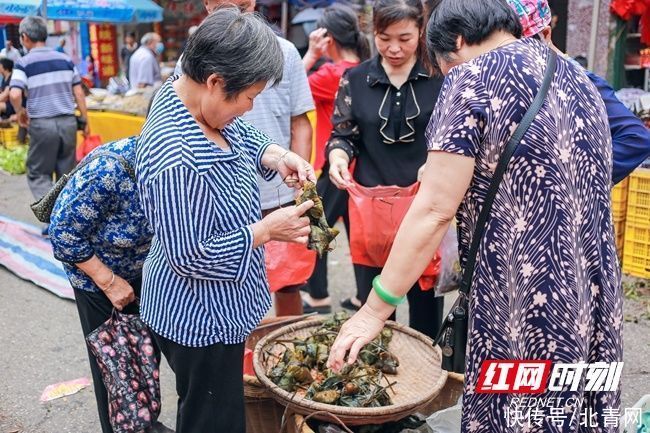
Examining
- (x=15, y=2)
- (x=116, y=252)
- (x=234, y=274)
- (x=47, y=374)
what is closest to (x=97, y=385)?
(x=116, y=252)

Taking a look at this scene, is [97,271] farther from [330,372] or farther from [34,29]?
[34,29]

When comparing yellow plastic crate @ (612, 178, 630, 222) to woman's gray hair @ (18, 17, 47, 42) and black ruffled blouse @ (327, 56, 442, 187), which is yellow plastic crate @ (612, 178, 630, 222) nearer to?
black ruffled blouse @ (327, 56, 442, 187)

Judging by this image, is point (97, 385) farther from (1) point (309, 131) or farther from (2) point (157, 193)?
(1) point (309, 131)

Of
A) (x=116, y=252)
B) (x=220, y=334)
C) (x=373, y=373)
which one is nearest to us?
(x=220, y=334)

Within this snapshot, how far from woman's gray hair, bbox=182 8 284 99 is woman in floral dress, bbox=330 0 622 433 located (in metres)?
0.49

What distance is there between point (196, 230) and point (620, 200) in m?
4.09

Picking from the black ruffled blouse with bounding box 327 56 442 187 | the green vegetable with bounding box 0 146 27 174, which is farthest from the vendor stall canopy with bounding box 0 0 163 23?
the black ruffled blouse with bounding box 327 56 442 187

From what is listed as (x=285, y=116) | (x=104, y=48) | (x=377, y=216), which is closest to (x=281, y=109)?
(x=285, y=116)

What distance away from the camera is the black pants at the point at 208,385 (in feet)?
7.16

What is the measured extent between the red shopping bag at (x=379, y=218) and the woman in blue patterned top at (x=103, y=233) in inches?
45.7

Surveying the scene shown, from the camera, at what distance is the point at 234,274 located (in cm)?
202

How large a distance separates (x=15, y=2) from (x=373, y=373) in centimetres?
1020

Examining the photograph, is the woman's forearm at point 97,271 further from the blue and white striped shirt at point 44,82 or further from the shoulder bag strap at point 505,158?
the blue and white striped shirt at point 44,82

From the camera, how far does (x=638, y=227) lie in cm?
505
